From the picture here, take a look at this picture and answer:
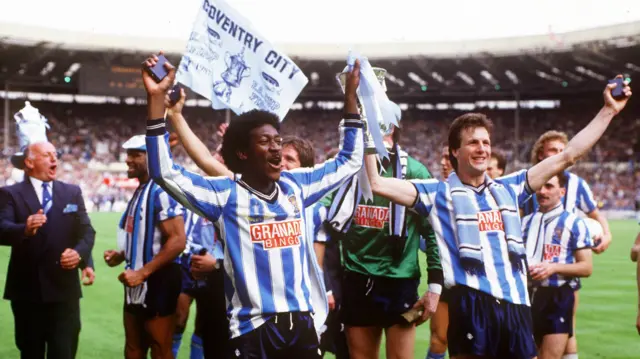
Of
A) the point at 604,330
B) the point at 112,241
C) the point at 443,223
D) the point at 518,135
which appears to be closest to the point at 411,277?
the point at 443,223

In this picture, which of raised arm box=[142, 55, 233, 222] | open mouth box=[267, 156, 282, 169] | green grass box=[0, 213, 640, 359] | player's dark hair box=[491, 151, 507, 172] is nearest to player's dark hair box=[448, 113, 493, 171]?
open mouth box=[267, 156, 282, 169]

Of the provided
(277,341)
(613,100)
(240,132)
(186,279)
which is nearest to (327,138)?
(186,279)

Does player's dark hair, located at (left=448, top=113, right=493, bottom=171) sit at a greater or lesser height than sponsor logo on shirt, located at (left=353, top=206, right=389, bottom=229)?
greater

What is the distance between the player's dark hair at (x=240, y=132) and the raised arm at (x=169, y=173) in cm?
18

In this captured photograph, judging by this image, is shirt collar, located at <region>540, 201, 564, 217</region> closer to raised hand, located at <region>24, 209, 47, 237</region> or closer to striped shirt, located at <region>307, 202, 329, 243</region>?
striped shirt, located at <region>307, 202, 329, 243</region>

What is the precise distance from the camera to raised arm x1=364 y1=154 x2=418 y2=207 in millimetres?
3727

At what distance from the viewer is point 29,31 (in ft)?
105

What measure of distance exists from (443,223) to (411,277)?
732mm

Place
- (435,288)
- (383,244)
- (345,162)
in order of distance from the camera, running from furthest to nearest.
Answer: (383,244) < (435,288) < (345,162)

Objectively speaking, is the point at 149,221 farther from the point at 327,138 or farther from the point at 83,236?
the point at 327,138

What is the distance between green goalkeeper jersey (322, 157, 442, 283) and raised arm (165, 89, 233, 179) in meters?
0.98

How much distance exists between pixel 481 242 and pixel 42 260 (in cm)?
330

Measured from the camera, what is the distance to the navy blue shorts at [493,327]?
3.59 meters

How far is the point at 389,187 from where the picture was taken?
377cm
